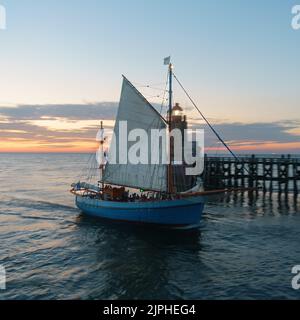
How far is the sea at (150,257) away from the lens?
66.4 ft

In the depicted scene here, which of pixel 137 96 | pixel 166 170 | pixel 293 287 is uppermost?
pixel 137 96

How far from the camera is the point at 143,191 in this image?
37.8 meters

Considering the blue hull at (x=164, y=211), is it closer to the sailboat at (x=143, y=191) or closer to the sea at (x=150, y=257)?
the sailboat at (x=143, y=191)

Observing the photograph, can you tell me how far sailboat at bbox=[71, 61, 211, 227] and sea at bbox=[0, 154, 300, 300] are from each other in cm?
133

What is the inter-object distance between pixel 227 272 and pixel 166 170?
15.3 m

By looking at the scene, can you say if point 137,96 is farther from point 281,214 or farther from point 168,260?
point 281,214

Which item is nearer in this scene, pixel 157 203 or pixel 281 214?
pixel 157 203

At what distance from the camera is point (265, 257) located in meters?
25.8

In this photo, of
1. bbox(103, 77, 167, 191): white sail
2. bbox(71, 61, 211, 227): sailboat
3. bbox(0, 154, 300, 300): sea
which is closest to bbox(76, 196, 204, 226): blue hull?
bbox(71, 61, 211, 227): sailboat

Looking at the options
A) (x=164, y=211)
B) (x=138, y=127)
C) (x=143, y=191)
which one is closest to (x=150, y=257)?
(x=164, y=211)

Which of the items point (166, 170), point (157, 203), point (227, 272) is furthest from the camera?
point (166, 170)

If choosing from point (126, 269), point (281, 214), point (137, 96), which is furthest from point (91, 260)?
point (281, 214)

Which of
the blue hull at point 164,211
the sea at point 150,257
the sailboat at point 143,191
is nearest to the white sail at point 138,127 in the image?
the sailboat at point 143,191
